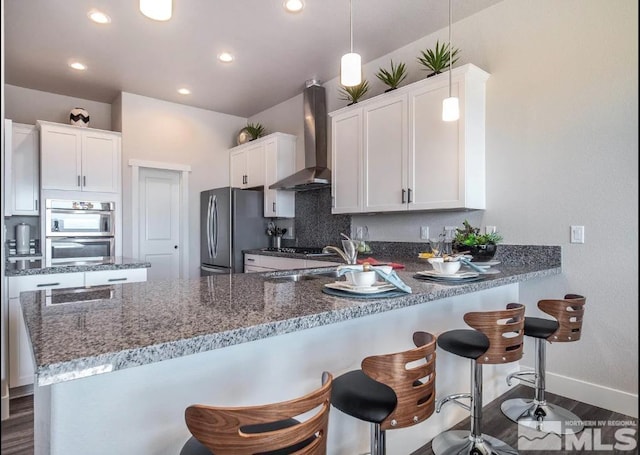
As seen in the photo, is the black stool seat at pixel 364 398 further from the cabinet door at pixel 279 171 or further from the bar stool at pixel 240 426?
the cabinet door at pixel 279 171

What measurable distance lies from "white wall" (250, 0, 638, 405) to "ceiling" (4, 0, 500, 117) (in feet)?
1.47

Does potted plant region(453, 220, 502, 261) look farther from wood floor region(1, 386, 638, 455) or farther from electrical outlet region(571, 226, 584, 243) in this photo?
wood floor region(1, 386, 638, 455)

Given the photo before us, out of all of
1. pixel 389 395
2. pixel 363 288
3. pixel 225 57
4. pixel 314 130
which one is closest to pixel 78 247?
pixel 225 57

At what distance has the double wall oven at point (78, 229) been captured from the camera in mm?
4215

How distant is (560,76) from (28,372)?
4.33 metres

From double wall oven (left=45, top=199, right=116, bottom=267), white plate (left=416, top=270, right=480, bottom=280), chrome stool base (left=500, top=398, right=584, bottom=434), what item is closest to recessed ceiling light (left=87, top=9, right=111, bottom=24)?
double wall oven (left=45, top=199, right=116, bottom=267)

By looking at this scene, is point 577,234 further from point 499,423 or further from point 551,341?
point 499,423

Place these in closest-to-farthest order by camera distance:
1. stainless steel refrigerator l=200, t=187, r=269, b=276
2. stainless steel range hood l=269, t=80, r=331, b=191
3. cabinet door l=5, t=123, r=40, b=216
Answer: cabinet door l=5, t=123, r=40, b=216 → stainless steel range hood l=269, t=80, r=331, b=191 → stainless steel refrigerator l=200, t=187, r=269, b=276

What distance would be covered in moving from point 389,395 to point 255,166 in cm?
420

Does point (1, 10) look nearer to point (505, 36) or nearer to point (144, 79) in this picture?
point (505, 36)

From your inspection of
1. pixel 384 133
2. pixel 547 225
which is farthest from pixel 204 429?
pixel 384 133

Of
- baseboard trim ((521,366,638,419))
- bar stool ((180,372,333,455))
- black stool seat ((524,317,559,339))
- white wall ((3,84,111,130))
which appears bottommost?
baseboard trim ((521,366,638,419))

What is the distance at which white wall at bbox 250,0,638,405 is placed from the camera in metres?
2.38

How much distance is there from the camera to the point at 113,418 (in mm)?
1052
